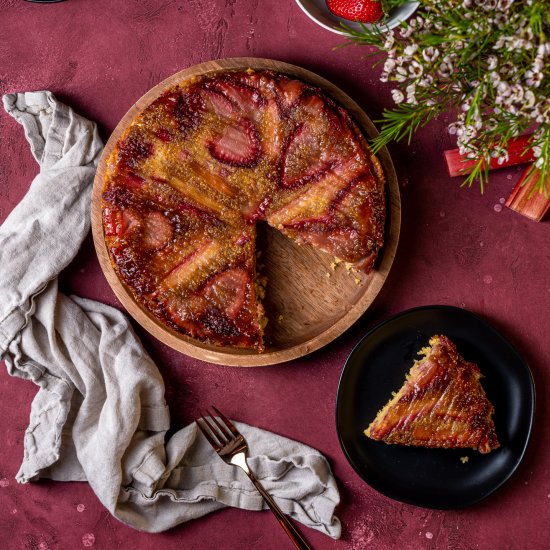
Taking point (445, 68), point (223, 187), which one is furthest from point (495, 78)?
point (223, 187)

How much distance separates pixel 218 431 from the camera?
3098mm

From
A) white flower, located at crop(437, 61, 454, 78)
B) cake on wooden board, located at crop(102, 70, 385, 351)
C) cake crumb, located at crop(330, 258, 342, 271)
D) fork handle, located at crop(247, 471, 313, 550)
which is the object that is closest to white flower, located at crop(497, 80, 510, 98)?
white flower, located at crop(437, 61, 454, 78)

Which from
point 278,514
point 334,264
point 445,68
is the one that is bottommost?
point 278,514

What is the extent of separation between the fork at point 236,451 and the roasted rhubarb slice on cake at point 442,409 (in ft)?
1.82

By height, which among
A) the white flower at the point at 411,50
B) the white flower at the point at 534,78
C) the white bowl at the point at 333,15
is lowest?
the white bowl at the point at 333,15

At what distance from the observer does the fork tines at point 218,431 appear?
2998 millimetres

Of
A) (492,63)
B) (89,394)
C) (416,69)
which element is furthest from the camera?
(89,394)

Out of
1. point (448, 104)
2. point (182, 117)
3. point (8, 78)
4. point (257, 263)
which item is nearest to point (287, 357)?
point (257, 263)

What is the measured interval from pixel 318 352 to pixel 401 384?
401 mm

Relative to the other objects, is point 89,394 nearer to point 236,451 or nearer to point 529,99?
point 236,451

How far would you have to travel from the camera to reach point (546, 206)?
300 centimetres

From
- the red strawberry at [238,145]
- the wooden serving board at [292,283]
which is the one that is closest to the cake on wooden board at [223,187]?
the red strawberry at [238,145]

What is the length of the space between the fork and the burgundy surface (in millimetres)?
141

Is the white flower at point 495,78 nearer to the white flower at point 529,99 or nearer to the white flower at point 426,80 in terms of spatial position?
the white flower at point 529,99
